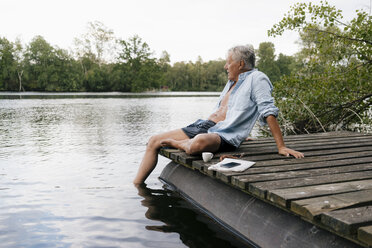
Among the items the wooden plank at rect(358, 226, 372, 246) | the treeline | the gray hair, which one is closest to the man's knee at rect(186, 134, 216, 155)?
the gray hair

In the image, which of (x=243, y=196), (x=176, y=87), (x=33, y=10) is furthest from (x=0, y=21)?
(x=243, y=196)

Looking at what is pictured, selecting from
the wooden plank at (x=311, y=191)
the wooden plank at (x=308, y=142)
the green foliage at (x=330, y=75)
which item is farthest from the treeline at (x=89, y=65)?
the wooden plank at (x=311, y=191)

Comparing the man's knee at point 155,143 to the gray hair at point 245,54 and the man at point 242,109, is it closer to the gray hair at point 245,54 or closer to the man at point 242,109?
the man at point 242,109

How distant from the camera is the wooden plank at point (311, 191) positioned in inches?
105

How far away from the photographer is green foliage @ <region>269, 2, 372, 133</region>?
8008mm

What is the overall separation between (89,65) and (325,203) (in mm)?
85227

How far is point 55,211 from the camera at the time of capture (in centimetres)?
421

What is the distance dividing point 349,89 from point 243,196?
6.10 metres

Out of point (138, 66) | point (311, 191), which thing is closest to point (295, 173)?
point (311, 191)

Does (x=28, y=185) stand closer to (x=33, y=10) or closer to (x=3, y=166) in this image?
(x=3, y=166)

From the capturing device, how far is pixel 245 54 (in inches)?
169

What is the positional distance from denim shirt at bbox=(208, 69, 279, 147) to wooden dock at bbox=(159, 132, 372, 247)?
31 centimetres

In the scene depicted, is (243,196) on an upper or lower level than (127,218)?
upper

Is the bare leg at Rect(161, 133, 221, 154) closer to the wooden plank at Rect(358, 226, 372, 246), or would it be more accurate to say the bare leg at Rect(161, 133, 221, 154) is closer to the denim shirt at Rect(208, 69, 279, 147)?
the denim shirt at Rect(208, 69, 279, 147)
